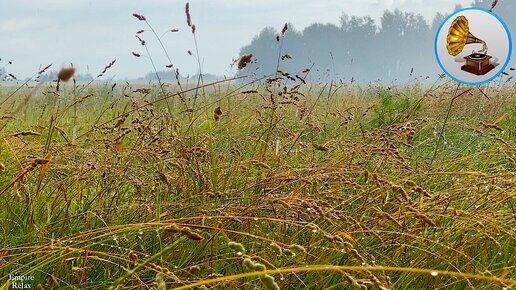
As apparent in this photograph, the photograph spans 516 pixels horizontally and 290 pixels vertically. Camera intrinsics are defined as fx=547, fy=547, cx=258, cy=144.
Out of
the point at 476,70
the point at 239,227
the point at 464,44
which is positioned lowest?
the point at 239,227

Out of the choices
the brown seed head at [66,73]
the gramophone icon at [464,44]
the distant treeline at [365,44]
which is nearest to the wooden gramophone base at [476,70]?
the gramophone icon at [464,44]

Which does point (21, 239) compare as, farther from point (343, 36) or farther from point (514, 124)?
point (343, 36)

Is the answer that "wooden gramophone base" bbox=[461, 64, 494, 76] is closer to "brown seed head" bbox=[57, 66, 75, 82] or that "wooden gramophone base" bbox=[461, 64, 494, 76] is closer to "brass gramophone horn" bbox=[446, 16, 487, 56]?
"brass gramophone horn" bbox=[446, 16, 487, 56]

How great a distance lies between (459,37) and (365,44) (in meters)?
97.4

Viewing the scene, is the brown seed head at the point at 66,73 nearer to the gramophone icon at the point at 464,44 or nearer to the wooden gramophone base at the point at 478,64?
the gramophone icon at the point at 464,44

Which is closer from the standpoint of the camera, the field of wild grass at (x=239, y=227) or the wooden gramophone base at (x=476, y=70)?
the field of wild grass at (x=239, y=227)

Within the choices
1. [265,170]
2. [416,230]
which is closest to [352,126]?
[265,170]

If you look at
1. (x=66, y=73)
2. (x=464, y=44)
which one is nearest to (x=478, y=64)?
(x=464, y=44)

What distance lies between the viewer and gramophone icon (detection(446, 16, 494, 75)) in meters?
3.40

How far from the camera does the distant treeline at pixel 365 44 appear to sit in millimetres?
96500

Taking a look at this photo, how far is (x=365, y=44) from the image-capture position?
97.6 meters

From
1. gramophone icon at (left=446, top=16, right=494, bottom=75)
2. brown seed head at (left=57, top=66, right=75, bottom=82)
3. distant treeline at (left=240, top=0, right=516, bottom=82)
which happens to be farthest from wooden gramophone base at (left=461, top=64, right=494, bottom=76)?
distant treeline at (left=240, top=0, right=516, bottom=82)

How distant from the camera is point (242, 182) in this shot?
257cm

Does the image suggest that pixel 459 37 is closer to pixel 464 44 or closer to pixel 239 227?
pixel 464 44
